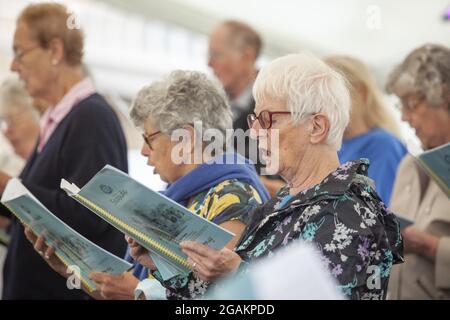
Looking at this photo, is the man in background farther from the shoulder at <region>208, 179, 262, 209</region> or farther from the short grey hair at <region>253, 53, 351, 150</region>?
the short grey hair at <region>253, 53, 351, 150</region>

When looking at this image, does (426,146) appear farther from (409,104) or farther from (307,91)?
(307,91)

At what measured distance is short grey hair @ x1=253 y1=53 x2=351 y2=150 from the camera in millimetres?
2008

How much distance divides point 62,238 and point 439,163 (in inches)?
42.1

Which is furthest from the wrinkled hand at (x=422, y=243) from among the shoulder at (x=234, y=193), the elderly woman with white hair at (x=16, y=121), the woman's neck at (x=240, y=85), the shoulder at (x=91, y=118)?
the elderly woman with white hair at (x=16, y=121)

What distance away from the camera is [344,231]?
5.90 feet

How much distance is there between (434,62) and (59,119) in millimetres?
1317

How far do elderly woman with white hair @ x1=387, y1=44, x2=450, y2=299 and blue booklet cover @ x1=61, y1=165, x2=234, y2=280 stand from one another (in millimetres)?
1056

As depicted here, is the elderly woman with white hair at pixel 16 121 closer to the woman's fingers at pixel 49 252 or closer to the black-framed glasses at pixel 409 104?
the woman's fingers at pixel 49 252

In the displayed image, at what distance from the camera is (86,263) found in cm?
247

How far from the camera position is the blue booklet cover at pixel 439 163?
7.60 feet

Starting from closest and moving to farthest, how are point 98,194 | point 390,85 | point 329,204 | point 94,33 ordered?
point 329,204
point 98,194
point 390,85
point 94,33

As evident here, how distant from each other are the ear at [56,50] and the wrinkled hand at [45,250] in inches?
30.4
